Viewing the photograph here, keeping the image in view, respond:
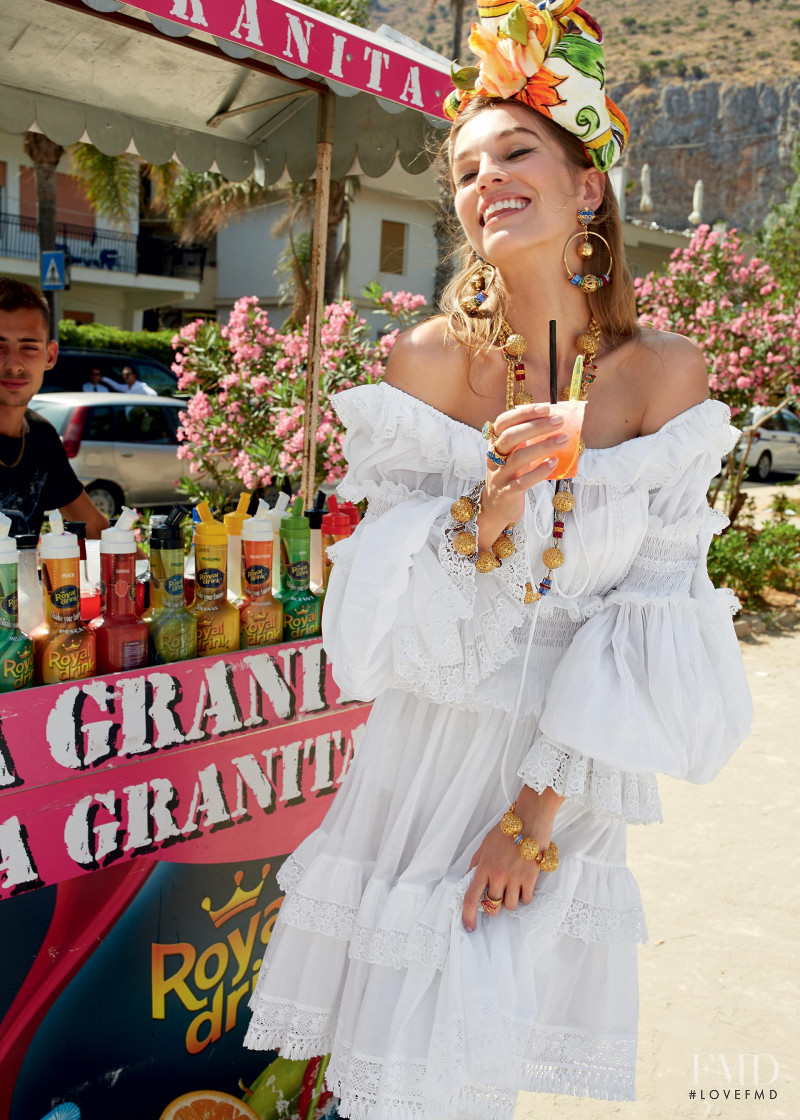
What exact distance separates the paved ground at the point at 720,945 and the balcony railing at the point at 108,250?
61.7ft

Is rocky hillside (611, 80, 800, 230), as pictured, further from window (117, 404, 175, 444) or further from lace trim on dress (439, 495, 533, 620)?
lace trim on dress (439, 495, 533, 620)

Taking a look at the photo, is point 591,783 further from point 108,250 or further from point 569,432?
point 108,250

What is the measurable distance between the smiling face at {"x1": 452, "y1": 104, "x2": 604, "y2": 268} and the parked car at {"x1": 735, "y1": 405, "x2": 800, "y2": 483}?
1684 cm

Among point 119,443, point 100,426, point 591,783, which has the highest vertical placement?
point 100,426

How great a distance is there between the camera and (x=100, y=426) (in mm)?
9445

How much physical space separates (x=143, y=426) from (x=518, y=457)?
9.09 metres

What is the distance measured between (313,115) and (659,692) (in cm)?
318

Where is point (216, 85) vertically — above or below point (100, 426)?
above

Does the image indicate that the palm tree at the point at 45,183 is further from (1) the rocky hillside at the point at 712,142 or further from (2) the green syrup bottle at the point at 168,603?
(1) the rocky hillside at the point at 712,142

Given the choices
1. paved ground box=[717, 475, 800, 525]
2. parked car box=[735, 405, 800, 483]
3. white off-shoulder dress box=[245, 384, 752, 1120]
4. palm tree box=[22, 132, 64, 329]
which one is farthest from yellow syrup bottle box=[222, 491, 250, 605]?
parked car box=[735, 405, 800, 483]

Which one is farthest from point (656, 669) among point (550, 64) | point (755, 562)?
point (755, 562)

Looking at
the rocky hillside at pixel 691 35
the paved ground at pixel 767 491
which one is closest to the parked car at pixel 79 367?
the paved ground at pixel 767 491

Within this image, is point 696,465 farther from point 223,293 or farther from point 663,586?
point 223,293

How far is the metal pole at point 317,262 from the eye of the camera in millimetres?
3480
